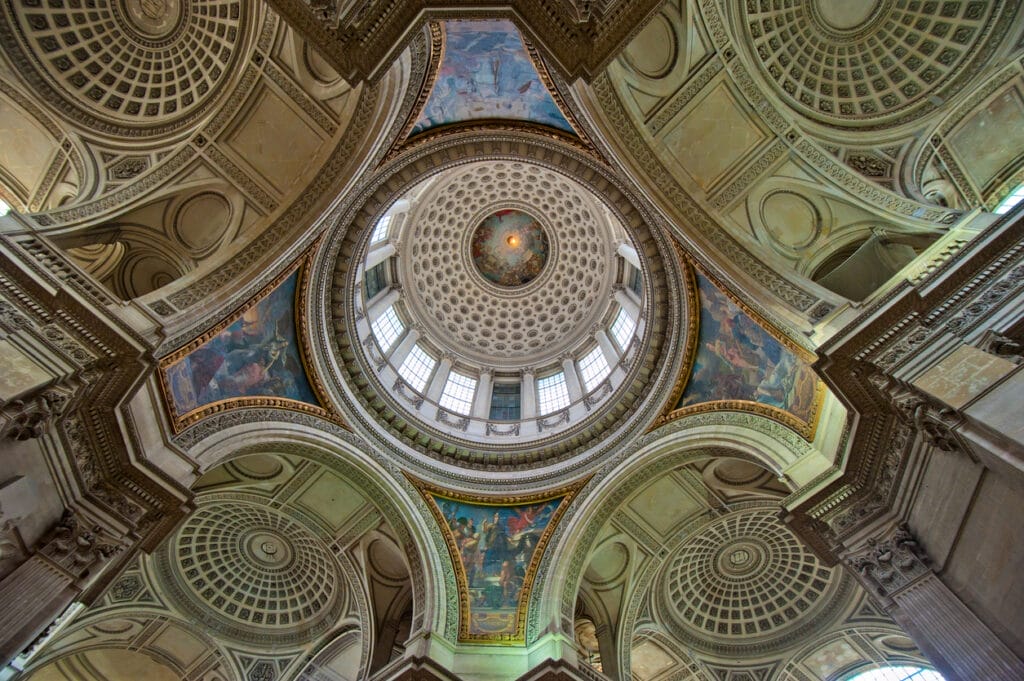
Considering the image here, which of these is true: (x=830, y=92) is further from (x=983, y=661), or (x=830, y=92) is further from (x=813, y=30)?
(x=983, y=661)

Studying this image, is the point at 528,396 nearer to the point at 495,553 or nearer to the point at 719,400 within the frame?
the point at 495,553

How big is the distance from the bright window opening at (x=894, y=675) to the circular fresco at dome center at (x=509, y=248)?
18.3m

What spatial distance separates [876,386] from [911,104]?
21.1 ft

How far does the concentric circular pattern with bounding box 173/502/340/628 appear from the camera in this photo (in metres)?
15.3

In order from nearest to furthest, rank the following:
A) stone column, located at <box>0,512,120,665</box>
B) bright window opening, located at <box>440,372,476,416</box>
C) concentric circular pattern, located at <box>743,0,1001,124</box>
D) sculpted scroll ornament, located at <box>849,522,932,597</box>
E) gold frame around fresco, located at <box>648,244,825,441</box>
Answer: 1. stone column, located at <box>0,512,120,665</box>
2. sculpted scroll ornament, located at <box>849,522,932,597</box>
3. concentric circular pattern, located at <box>743,0,1001,124</box>
4. gold frame around fresco, located at <box>648,244,825,441</box>
5. bright window opening, located at <box>440,372,476,416</box>

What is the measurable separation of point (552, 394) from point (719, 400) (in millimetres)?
9054

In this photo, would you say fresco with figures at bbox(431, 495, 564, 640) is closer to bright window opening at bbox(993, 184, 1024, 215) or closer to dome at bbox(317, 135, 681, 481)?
dome at bbox(317, 135, 681, 481)

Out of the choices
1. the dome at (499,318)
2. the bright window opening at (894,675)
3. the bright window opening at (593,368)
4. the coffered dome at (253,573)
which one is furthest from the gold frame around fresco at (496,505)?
the bright window opening at (894,675)

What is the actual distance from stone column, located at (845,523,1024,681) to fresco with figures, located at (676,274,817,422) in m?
3.38

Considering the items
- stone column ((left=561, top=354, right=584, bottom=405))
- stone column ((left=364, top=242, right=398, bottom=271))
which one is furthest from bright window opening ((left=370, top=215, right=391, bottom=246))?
stone column ((left=561, top=354, right=584, bottom=405))

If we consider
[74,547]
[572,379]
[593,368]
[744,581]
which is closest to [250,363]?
[74,547]

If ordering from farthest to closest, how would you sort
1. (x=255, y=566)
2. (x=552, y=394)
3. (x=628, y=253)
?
(x=552, y=394)
(x=628, y=253)
(x=255, y=566)

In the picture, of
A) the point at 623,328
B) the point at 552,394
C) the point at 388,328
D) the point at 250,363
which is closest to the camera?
the point at 250,363

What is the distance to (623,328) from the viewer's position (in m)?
21.6
